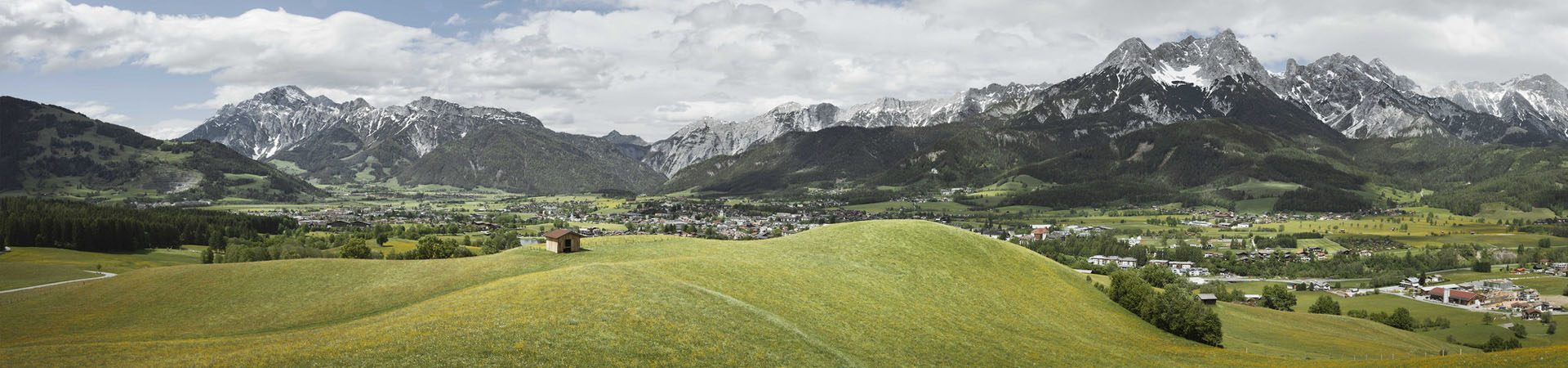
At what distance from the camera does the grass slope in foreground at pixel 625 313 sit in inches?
1416

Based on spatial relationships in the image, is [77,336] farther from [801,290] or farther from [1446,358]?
[1446,358]

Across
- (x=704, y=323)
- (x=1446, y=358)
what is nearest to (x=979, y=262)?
(x=1446, y=358)

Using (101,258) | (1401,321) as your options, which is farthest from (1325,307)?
(101,258)

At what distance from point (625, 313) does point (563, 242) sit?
4526cm

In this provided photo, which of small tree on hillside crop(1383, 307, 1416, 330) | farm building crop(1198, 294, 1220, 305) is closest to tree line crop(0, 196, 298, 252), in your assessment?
farm building crop(1198, 294, 1220, 305)

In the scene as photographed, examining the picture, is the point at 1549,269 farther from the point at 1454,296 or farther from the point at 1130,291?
the point at 1130,291

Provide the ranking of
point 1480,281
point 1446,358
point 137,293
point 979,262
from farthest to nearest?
point 1480,281, point 979,262, point 137,293, point 1446,358

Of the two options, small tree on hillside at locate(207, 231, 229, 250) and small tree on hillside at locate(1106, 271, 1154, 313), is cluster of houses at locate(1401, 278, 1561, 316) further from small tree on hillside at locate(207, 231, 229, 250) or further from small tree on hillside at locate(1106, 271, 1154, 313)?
small tree on hillside at locate(207, 231, 229, 250)

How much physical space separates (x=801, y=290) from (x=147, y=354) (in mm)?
41695

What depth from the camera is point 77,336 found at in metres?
46.6

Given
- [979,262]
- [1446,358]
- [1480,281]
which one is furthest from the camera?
[1480,281]

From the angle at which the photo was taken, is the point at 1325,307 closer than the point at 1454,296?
Yes

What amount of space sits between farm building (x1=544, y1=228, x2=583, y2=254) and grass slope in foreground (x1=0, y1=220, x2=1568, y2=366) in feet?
9.50

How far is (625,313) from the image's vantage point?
4250cm
